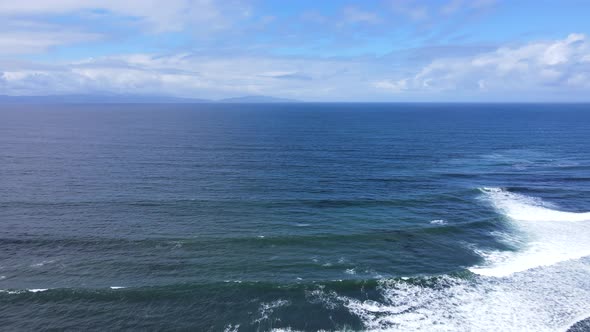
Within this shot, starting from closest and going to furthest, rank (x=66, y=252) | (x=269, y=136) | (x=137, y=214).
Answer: (x=66, y=252) → (x=137, y=214) → (x=269, y=136)

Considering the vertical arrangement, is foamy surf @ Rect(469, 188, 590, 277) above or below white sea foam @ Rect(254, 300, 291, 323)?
above

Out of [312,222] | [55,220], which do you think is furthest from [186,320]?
[55,220]

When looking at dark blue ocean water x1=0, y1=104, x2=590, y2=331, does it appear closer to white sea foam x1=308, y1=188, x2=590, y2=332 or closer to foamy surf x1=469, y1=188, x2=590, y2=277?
white sea foam x1=308, y1=188, x2=590, y2=332

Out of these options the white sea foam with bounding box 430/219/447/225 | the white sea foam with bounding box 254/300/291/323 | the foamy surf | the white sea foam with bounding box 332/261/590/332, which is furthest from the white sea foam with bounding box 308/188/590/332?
the white sea foam with bounding box 430/219/447/225

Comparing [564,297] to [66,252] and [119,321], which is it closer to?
[119,321]

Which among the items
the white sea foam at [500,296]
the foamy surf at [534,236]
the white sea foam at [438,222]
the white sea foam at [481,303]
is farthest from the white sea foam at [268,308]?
the white sea foam at [438,222]

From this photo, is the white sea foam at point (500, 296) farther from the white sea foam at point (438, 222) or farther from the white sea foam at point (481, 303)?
the white sea foam at point (438, 222)
